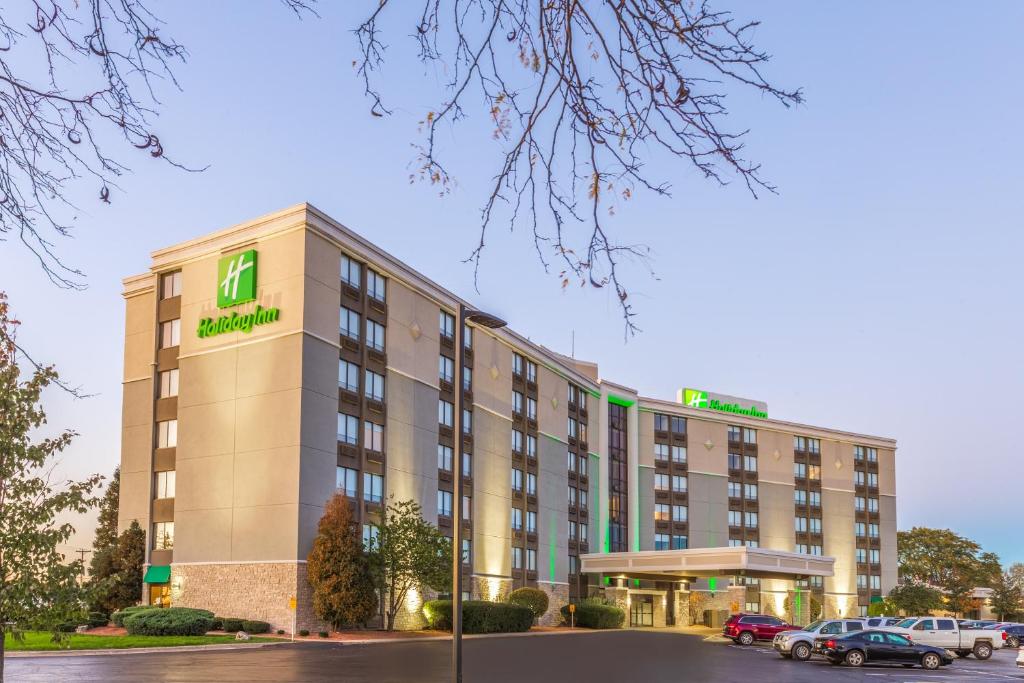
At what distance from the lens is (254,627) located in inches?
2015

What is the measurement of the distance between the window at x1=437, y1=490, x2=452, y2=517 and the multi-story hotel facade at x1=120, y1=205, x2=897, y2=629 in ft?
0.43

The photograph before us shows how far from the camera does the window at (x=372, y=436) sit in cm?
5956

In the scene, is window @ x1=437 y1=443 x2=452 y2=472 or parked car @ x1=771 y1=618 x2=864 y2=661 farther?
window @ x1=437 y1=443 x2=452 y2=472

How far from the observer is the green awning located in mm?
57625

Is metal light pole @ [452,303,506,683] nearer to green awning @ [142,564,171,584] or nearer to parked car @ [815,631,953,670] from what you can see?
parked car @ [815,631,953,670]

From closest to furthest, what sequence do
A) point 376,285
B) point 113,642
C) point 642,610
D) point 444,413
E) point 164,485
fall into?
point 113,642 < point 164,485 < point 376,285 < point 444,413 < point 642,610

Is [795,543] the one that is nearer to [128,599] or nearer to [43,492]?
[128,599]

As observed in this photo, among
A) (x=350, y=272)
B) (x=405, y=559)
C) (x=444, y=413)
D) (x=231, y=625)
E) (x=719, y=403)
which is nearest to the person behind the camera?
(x=231, y=625)

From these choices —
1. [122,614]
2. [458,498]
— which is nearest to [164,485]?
[122,614]

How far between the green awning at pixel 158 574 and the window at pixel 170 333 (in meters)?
12.6

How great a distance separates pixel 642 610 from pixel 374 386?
45.4 meters

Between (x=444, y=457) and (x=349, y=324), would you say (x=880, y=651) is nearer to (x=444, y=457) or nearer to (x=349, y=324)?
(x=349, y=324)

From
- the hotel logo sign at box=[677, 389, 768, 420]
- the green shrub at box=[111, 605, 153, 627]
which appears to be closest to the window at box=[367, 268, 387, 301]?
the green shrub at box=[111, 605, 153, 627]

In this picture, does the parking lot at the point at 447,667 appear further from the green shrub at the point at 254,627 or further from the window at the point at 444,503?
the window at the point at 444,503
